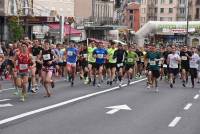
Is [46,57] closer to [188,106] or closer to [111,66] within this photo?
[188,106]

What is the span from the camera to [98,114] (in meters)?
16.3

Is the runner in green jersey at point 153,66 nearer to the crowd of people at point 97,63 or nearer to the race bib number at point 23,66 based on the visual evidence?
the crowd of people at point 97,63

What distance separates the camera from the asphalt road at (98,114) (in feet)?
43.9

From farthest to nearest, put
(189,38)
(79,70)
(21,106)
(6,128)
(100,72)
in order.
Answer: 1. (189,38)
2. (79,70)
3. (100,72)
4. (21,106)
5. (6,128)

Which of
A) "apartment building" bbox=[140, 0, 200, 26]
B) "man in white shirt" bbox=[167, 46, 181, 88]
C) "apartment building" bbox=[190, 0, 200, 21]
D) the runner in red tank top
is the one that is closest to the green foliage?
"man in white shirt" bbox=[167, 46, 181, 88]

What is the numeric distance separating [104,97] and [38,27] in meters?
37.4

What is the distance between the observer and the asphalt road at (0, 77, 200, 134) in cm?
1339

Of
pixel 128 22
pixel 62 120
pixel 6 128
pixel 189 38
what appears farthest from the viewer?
pixel 128 22

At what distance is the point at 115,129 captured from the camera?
1345 cm

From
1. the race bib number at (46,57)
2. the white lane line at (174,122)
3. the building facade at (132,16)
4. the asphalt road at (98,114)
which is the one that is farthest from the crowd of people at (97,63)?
the building facade at (132,16)

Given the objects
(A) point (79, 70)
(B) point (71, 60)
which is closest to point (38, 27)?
(A) point (79, 70)

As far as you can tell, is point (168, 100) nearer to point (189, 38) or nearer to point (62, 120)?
point (62, 120)

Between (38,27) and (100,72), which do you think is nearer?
(100,72)

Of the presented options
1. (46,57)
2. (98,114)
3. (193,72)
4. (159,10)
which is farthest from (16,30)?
(159,10)
